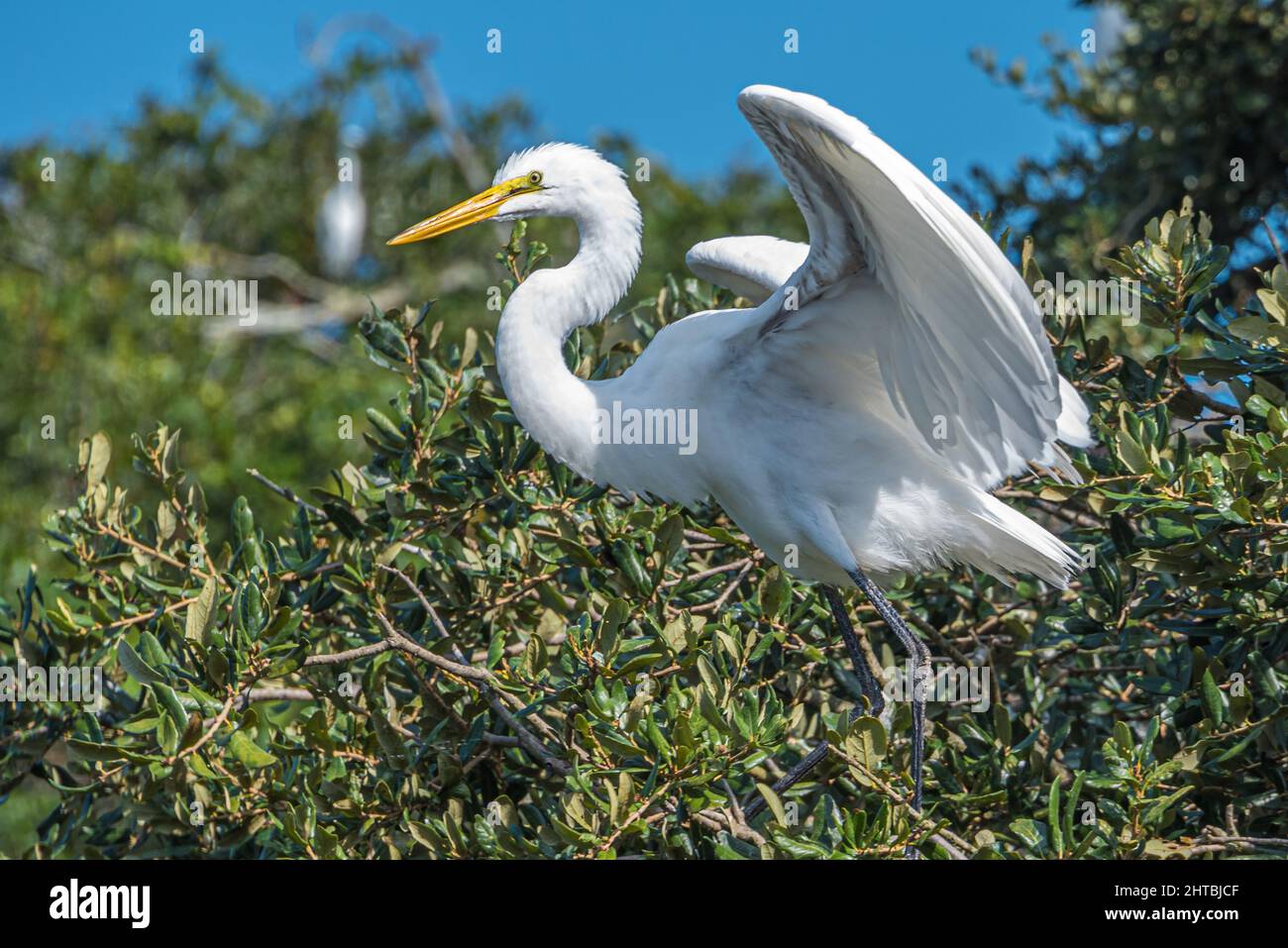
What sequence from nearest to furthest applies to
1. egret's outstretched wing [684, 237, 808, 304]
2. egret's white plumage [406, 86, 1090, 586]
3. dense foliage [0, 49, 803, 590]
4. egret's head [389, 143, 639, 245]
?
egret's white plumage [406, 86, 1090, 586], egret's head [389, 143, 639, 245], egret's outstretched wing [684, 237, 808, 304], dense foliage [0, 49, 803, 590]

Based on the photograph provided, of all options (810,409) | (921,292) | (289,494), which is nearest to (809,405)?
(810,409)

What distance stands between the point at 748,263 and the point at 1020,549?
0.98 meters

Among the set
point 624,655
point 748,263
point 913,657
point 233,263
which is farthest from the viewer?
point 233,263

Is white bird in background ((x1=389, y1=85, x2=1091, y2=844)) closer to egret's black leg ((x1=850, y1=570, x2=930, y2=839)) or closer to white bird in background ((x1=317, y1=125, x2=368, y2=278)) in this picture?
egret's black leg ((x1=850, y1=570, x2=930, y2=839))

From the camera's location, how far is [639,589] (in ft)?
8.36

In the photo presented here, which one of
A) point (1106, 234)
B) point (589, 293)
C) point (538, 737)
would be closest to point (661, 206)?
point (1106, 234)

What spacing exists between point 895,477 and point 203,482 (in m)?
4.02

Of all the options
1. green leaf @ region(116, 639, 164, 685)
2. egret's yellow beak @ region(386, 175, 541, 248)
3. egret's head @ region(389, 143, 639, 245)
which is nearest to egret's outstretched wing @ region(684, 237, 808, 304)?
egret's head @ region(389, 143, 639, 245)

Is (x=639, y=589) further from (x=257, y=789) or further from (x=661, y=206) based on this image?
(x=661, y=206)

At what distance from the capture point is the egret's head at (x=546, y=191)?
117 inches

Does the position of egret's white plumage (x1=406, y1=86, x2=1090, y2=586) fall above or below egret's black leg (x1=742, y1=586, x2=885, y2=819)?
above

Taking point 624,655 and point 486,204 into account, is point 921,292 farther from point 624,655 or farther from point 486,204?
point 486,204

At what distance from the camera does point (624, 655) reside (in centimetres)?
249

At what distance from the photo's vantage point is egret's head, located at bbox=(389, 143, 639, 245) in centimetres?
296
